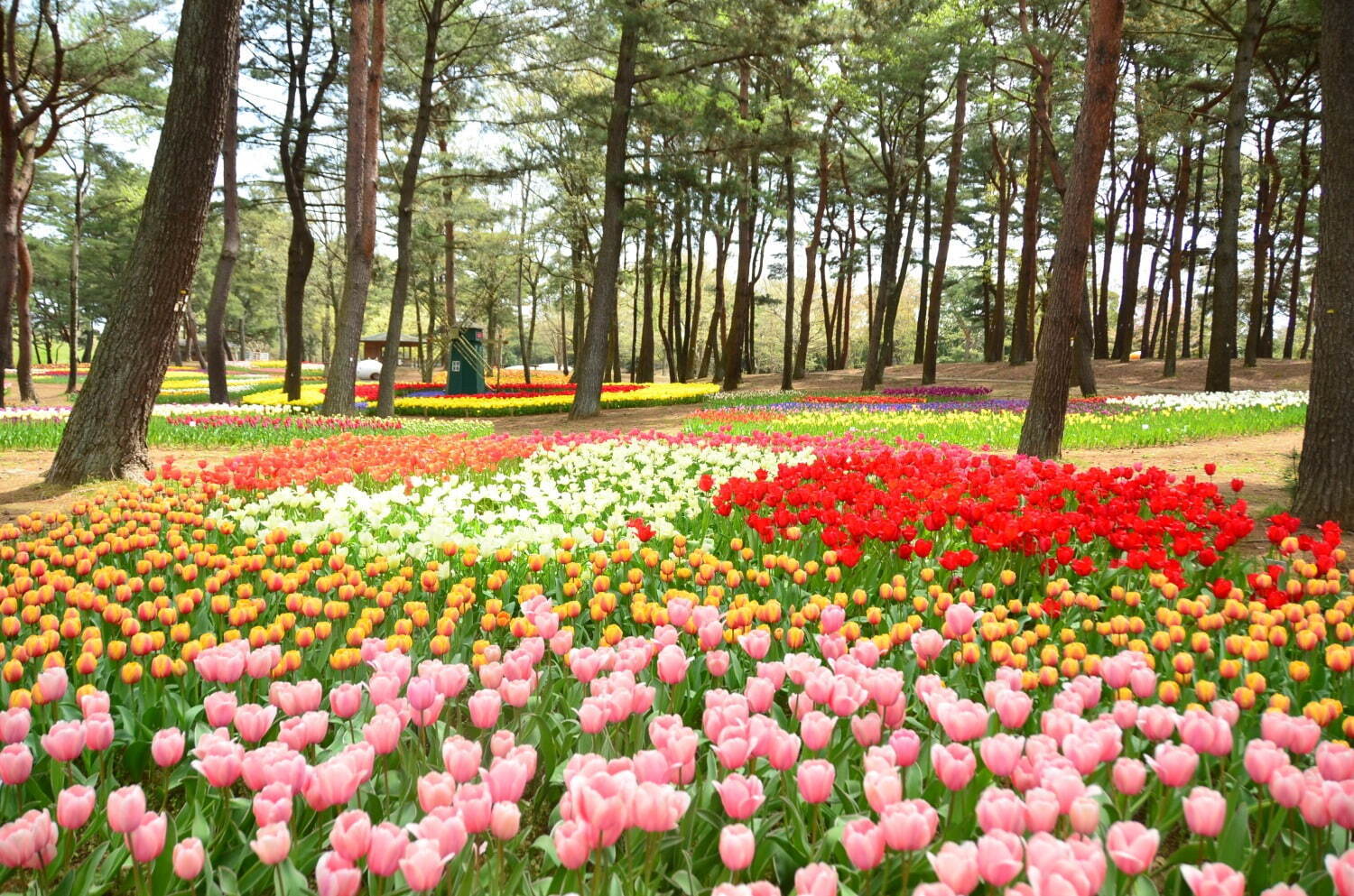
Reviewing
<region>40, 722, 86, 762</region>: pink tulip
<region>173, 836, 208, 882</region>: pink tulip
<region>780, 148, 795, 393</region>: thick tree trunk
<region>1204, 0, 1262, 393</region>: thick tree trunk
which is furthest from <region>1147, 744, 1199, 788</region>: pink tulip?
<region>780, 148, 795, 393</region>: thick tree trunk

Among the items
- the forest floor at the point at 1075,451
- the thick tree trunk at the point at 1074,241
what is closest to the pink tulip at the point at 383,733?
the forest floor at the point at 1075,451

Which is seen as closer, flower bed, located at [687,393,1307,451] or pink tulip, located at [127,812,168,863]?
pink tulip, located at [127,812,168,863]

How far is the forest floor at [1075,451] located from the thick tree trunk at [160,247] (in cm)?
40

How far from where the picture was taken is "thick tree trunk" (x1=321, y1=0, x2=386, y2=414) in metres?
14.1

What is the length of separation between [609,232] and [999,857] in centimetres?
1613

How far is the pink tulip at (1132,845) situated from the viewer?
48.4 inches

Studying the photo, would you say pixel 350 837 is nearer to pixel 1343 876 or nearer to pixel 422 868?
pixel 422 868

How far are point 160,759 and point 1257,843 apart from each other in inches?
91.6

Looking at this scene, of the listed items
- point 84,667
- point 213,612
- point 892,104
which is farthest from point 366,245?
point 892,104

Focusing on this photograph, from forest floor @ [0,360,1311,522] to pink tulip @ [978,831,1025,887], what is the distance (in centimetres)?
538

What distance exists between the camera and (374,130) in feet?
48.9

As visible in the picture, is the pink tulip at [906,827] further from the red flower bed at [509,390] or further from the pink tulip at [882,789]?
the red flower bed at [509,390]

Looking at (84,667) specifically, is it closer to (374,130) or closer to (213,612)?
(213,612)

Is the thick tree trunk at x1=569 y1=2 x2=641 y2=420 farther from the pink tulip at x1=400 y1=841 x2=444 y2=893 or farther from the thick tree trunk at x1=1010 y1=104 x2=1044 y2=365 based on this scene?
the pink tulip at x1=400 y1=841 x2=444 y2=893
